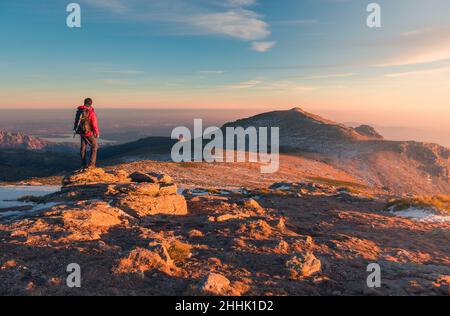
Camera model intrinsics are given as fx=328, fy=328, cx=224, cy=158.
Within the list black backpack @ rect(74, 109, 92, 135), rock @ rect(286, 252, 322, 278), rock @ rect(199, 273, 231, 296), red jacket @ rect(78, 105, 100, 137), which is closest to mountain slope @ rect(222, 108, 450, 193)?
red jacket @ rect(78, 105, 100, 137)

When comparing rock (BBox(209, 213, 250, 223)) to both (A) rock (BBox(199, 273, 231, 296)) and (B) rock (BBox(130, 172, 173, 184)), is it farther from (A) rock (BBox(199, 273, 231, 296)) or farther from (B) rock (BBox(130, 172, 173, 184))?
(A) rock (BBox(199, 273, 231, 296))

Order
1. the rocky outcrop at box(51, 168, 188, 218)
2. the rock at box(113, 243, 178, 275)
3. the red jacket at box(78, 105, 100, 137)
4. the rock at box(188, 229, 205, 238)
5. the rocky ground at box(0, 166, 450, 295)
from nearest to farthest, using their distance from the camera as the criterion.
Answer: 1. the rocky ground at box(0, 166, 450, 295)
2. the rock at box(113, 243, 178, 275)
3. the rock at box(188, 229, 205, 238)
4. the rocky outcrop at box(51, 168, 188, 218)
5. the red jacket at box(78, 105, 100, 137)

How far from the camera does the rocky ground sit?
26.9 feet

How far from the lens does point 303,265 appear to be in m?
9.26

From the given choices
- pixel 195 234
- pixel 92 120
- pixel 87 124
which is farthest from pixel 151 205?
pixel 92 120

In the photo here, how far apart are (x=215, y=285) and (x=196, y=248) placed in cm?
338

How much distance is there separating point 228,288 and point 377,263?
555 cm

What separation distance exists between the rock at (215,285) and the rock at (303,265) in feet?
7.10

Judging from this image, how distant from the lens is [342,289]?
848cm

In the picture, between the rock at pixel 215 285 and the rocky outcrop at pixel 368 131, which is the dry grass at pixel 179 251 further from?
the rocky outcrop at pixel 368 131

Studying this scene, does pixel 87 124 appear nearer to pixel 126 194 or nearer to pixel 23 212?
pixel 126 194

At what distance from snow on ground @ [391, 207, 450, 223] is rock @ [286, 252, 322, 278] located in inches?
525

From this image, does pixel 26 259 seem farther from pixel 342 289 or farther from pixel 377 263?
pixel 377 263
